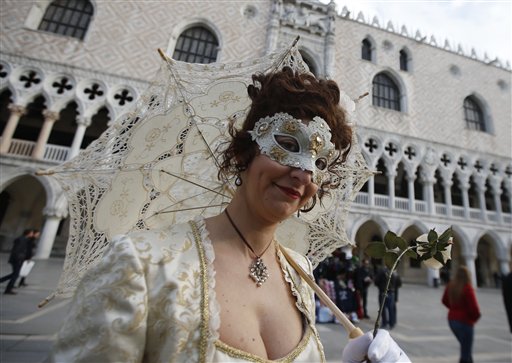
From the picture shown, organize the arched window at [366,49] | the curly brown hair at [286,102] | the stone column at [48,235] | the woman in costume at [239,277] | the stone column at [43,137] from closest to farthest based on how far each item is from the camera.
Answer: the woman in costume at [239,277], the curly brown hair at [286,102], the stone column at [48,235], the stone column at [43,137], the arched window at [366,49]

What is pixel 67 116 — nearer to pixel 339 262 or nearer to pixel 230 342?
pixel 339 262

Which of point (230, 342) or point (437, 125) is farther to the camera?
point (437, 125)

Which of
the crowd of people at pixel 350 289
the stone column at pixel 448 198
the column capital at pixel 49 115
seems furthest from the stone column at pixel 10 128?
the stone column at pixel 448 198

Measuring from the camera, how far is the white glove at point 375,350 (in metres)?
0.70

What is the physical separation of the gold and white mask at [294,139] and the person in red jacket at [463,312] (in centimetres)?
272

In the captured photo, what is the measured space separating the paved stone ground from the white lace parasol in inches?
65.4

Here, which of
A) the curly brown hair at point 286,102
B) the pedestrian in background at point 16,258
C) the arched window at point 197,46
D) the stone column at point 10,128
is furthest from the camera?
the arched window at point 197,46

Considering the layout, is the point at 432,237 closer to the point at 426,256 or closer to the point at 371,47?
the point at 426,256

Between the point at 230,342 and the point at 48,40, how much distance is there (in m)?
12.6

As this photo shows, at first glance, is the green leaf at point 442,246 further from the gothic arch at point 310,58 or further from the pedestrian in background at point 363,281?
the gothic arch at point 310,58

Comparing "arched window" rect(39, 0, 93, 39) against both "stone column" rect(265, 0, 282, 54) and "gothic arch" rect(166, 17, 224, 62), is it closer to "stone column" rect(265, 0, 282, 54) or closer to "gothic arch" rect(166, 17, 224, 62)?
"gothic arch" rect(166, 17, 224, 62)

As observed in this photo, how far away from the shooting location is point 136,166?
133 cm

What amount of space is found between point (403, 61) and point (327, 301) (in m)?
16.6

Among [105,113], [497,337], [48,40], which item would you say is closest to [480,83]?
[497,337]
